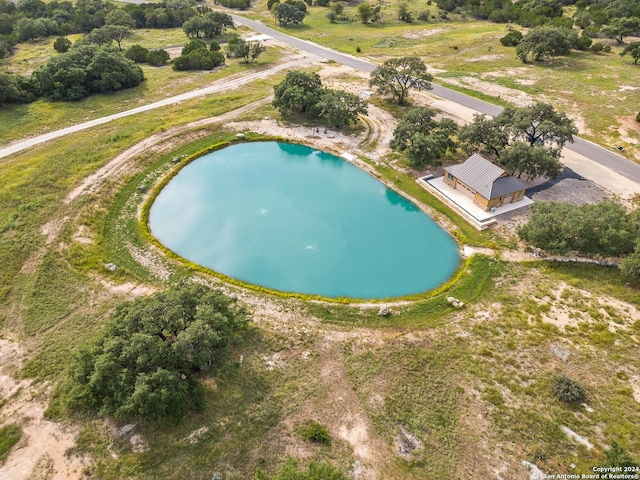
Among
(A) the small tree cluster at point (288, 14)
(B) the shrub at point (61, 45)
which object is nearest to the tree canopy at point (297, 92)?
(A) the small tree cluster at point (288, 14)

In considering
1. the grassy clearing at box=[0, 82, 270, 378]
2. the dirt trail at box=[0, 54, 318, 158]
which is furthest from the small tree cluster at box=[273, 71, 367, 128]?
the grassy clearing at box=[0, 82, 270, 378]

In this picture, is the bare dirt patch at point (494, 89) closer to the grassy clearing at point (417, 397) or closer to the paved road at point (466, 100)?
the paved road at point (466, 100)

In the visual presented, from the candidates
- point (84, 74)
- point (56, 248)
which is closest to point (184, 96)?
point (84, 74)

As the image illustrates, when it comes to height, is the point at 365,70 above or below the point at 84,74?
below

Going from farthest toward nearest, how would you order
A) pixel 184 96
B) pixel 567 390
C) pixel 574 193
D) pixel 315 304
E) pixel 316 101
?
pixel 184 96 → pixel 316 101 → pixel 574 193 → pixel 315 304 → pixel 567 390

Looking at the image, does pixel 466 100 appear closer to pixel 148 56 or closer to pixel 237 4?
pixel 148 56

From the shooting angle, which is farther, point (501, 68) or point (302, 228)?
point (501, 68)

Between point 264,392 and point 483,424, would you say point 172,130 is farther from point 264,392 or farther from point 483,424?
point 483,424
